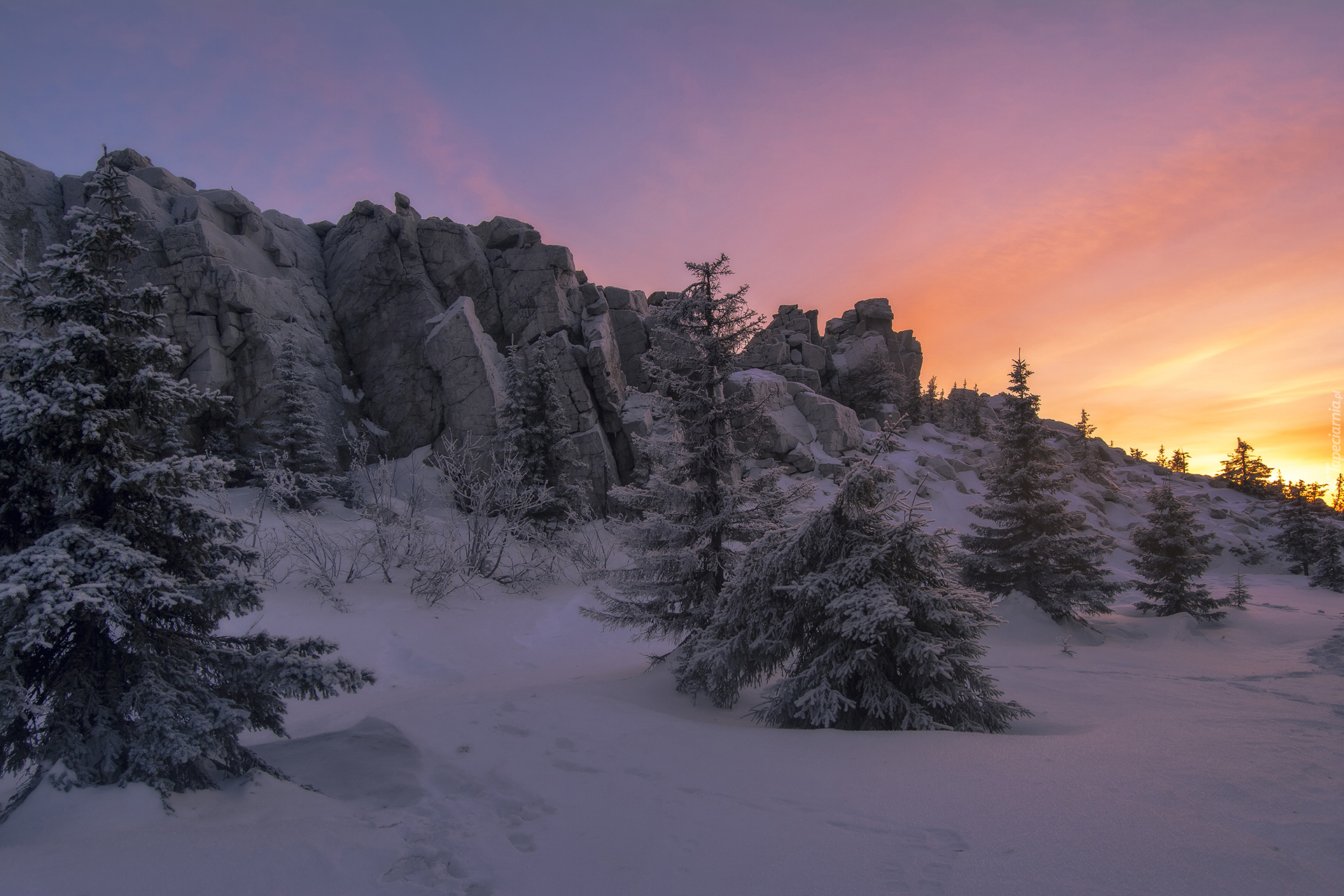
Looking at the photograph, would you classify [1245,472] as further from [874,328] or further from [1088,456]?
[874,328]

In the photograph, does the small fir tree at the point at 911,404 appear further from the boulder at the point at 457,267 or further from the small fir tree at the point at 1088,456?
the boulder at the point at 457,267

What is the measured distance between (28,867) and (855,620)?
5.88 m

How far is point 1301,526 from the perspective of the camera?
23.0m

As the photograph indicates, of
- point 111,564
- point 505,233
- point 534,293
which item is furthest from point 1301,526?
point 505,233

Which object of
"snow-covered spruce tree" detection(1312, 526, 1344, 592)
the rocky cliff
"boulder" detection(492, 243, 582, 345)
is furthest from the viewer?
"boulder" detection(492, 243, 582, 345)

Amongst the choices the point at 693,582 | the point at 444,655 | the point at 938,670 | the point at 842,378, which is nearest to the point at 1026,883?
the point at 938,670

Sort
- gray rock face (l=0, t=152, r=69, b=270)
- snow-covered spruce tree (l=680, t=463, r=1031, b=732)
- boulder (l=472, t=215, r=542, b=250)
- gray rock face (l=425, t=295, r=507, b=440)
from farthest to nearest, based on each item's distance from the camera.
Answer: boulder (l=472, t=215, r=542, b=250) < gray rock face (l=425, t=295, r=507, b=440) < gray rock face (l=0, t=152, r=69, b=270) < snow-covered spruce tree (l=680, t=463, r=1031, b=732)

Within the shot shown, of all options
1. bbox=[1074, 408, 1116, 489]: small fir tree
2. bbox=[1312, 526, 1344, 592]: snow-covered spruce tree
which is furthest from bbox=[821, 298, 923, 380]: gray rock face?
bbox=[1312, 526, 1344, 592]: snow-covered spruce tree

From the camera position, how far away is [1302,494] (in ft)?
73.3

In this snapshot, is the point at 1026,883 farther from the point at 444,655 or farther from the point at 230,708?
the point at 444,655

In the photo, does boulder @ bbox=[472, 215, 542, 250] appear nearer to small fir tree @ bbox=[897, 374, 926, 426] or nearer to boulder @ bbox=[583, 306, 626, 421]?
boulder @ bbox=[583, 306, 626, 421]

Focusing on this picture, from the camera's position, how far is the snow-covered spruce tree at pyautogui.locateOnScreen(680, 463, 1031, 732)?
540 centimetres

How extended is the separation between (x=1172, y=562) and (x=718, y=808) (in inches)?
662

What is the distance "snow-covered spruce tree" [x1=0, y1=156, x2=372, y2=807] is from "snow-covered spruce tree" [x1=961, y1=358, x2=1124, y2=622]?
1550 cm
